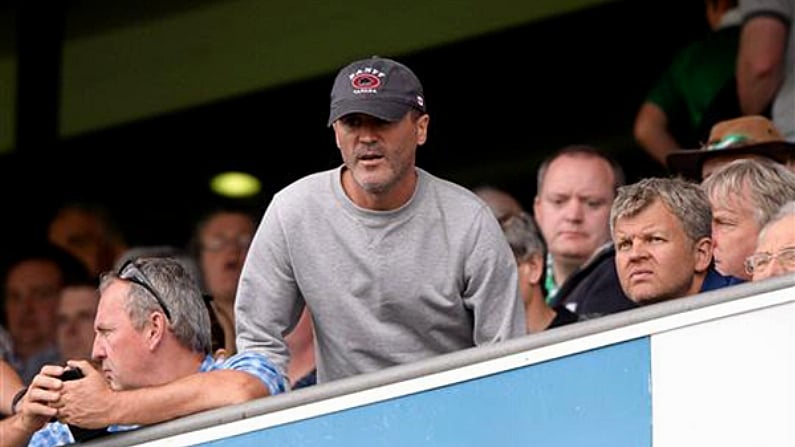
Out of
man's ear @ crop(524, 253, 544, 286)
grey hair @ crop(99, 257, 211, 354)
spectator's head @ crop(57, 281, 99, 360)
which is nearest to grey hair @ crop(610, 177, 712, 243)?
man's ear @ crop(524, 253, 544, 286)

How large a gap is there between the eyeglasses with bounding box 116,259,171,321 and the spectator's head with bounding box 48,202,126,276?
11.0 feet

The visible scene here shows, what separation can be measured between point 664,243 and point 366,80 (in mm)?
871

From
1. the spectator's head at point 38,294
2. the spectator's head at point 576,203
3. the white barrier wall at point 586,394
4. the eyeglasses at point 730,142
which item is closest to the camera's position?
the white barrier wall at point 586,394

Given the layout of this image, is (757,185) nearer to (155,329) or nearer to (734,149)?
(734,149)

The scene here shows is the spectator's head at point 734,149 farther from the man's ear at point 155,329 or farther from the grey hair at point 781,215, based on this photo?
the man's ear at point 155,329

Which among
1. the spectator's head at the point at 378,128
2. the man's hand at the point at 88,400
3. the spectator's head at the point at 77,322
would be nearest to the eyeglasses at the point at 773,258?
the spectator's head at the point at 378,128

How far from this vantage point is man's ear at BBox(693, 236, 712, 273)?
7.02 meters

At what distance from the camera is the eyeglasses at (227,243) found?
9570 mm

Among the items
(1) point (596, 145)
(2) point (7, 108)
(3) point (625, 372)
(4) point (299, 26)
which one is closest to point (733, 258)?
(3) point (625, 372)

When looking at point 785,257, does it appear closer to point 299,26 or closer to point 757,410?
point 757,410

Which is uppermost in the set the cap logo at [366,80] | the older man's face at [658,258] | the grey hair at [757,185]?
the cap logo at [366,80]

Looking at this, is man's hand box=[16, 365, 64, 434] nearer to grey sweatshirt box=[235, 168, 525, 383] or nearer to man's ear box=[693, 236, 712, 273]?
grey sweatshirt box=[235, 168, 525, 383]

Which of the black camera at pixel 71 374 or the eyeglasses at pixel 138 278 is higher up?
the eyeglasses at pixel 138 278

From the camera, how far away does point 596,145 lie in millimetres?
11094
